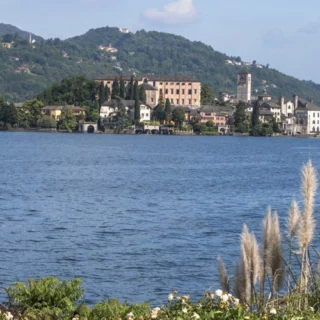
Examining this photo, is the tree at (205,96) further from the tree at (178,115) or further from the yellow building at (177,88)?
the tree at (178,115)

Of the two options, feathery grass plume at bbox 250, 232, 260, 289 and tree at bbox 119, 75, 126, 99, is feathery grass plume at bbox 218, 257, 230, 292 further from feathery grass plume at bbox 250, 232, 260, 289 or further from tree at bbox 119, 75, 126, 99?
tree at bbox 119, 75, 126, 99

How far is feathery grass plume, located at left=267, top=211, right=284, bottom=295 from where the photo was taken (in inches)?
355

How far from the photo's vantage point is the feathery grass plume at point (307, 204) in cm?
876

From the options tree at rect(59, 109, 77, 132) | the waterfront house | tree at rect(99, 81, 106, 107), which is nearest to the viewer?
tree at rect(59, 109, 77, 132)

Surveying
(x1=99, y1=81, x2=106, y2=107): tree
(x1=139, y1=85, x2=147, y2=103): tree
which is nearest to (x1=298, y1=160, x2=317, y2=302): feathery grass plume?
(x1=99, y1=81, x2=106, y2=107): tree

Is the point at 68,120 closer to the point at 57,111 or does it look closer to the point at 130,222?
the point at 57,111

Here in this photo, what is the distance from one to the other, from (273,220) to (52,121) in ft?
483

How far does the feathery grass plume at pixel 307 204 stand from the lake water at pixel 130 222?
3.67 m

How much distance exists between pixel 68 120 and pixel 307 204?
145005 millimetres

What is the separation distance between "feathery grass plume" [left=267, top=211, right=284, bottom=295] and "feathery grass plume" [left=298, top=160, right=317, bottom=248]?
23 cm

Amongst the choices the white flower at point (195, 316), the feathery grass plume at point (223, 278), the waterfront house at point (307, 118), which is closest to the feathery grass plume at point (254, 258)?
the feathery grass plume at point (223, 278)

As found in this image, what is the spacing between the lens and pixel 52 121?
155m

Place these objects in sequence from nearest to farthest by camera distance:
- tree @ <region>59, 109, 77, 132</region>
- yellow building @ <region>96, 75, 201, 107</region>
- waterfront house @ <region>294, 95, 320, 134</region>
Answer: tree @ <region>59, 109, 77, 132</region>
yellow building @ <region>96, 75, 201, 107</region>
waterfront house @ <region>294, 95, 320, 134</region>

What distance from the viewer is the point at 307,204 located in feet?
28.7
